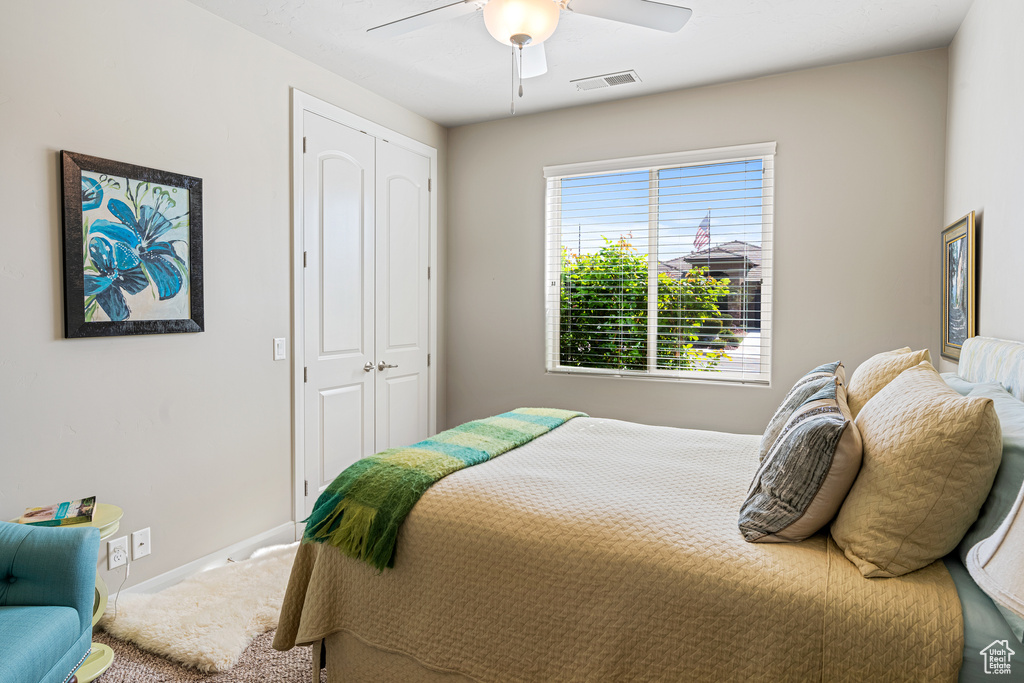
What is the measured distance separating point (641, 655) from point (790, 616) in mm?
348

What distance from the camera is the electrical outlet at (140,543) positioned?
8.15ft

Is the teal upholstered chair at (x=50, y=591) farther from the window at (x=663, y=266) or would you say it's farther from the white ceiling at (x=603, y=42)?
the window at (x=663, y=266)

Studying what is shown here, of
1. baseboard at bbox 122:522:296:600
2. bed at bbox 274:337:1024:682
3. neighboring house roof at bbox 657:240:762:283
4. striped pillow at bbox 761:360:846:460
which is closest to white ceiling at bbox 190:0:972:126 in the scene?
neighboring house roof at bbox 657:240:762:283

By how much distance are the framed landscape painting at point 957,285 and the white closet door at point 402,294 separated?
301 cm

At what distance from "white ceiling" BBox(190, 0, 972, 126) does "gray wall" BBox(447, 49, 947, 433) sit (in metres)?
0.17

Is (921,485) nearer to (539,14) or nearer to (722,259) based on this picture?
(539,14)

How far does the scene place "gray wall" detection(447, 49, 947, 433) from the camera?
3.10 metres

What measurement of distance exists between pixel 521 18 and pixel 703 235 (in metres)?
2.02

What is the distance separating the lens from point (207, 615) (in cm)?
236

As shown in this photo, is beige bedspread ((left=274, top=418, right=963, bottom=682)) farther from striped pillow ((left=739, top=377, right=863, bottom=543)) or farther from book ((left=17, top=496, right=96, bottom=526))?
book ((left=17, top=496, right=96, bottom=526))

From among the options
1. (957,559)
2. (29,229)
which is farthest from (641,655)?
(29,229)

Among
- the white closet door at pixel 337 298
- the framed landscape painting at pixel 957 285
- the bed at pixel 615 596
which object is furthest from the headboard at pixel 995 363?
the white closet door at pixel 337 298

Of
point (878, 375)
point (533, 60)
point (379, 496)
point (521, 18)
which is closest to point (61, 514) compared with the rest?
point (379, 496)

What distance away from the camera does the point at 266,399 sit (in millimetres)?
3070
